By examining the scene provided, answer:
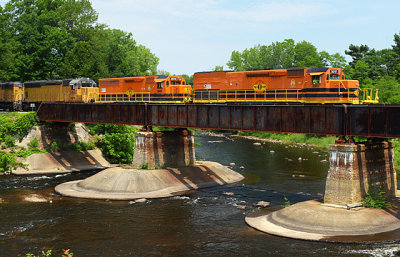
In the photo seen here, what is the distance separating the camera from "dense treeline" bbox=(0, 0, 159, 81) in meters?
89.6

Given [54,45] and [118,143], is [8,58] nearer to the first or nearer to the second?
[54,45]

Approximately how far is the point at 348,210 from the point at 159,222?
1384 centimetres

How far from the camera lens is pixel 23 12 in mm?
109500

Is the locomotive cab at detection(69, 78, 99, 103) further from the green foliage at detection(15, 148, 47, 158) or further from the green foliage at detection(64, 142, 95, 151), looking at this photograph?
the green foliage at detection(15, 148, 47, 158)

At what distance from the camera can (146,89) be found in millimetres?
52906

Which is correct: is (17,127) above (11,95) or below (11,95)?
below

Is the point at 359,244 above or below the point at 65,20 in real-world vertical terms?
below

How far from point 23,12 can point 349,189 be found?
10002 centimetres

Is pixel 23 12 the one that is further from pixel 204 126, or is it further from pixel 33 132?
pixel 204 126

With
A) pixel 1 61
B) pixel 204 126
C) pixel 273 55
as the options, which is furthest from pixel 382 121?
pixel 273 55

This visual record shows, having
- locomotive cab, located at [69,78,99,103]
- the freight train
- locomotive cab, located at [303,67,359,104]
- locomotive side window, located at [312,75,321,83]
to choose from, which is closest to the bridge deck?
the freight train

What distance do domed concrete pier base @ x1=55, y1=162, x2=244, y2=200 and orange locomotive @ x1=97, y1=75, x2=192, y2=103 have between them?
27.1ft

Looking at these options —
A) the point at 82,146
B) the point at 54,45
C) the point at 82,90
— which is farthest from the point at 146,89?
the point at 54,45

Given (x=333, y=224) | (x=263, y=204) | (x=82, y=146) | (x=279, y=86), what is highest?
(x=279, y=86)
